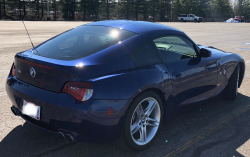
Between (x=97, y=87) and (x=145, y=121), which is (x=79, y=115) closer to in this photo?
(x=97, y=87)

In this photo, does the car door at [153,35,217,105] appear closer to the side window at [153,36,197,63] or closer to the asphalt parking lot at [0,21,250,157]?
the side window at [153,36,197,63]

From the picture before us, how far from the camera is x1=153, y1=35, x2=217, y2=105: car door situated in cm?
→ 352

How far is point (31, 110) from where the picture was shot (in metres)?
2.87

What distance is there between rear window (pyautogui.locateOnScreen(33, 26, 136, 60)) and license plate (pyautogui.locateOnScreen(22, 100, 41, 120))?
600 mm

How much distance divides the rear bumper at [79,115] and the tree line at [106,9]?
53.2 metres

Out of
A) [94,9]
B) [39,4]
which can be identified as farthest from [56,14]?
[94,9]

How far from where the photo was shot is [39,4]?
59094 mm

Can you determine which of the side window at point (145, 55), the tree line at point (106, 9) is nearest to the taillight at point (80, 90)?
the side window at point (145, 55)

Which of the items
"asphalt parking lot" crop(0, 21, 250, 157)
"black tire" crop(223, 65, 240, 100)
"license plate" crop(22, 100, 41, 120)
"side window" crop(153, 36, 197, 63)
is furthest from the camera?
"black tire" crop(223, 65, 240, 100)

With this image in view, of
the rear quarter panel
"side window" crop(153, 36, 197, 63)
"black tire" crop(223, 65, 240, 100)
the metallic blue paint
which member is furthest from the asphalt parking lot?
"side window" crop(153, 36, 197, 63)

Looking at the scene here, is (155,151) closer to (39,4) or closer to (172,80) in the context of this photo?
(172,80)

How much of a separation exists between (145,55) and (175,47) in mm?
996

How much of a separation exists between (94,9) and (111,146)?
65.2 meters

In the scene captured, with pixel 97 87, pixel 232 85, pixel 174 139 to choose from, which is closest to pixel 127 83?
pixel 97 87
